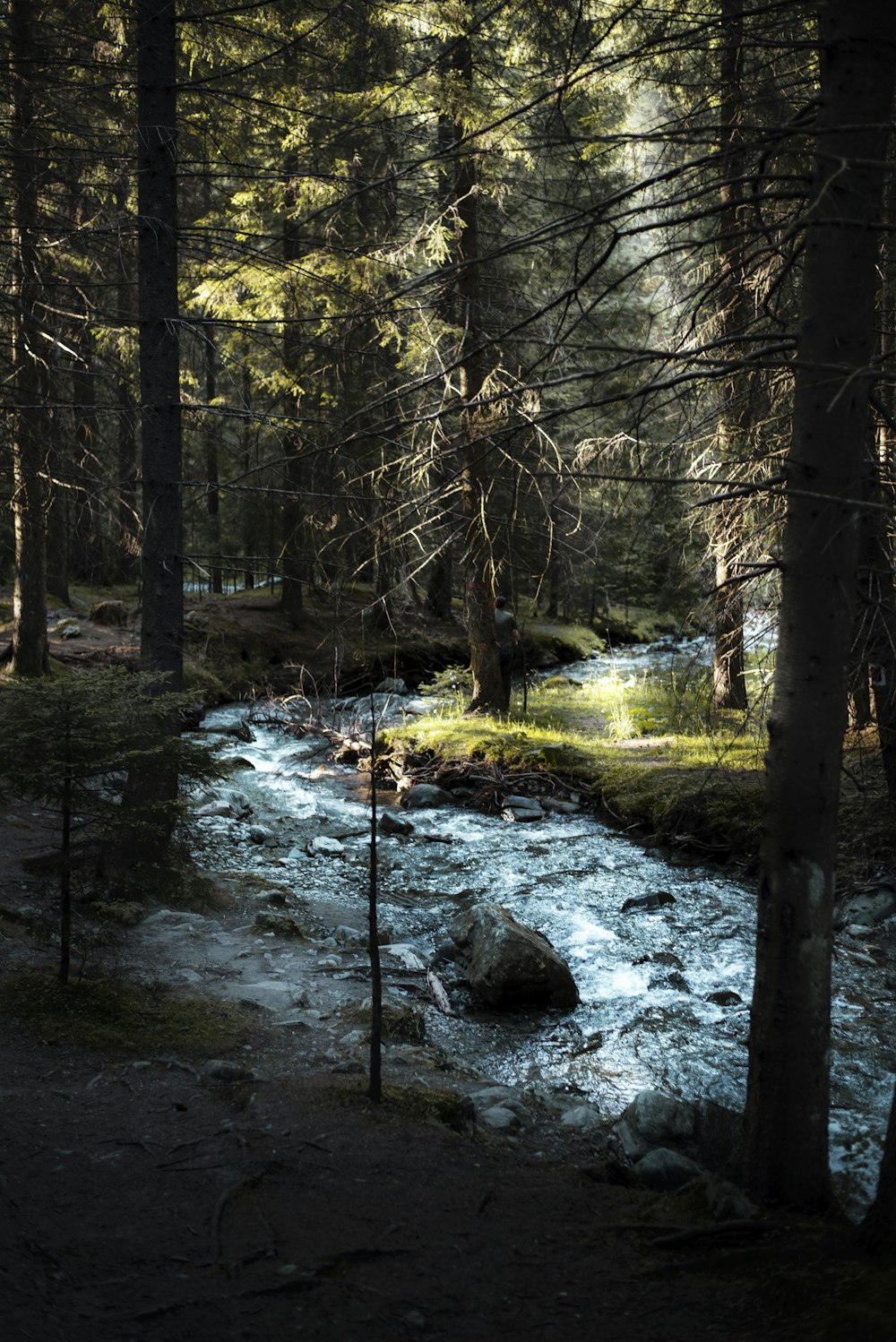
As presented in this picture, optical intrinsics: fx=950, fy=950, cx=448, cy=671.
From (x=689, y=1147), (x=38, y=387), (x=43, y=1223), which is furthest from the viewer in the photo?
(x=38, y=387)

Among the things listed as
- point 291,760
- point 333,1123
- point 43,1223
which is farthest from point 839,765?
point 291,760

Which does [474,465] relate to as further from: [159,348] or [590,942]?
[590,942]

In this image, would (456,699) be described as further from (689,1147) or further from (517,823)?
(689,1147)

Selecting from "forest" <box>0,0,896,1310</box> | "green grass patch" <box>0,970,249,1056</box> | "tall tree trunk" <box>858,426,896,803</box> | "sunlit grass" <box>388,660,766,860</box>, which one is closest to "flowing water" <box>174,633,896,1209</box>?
"sunlit grass" <box>388,660,766,860</box>

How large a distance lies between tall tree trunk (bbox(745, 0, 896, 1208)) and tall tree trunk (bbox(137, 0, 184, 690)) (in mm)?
4984

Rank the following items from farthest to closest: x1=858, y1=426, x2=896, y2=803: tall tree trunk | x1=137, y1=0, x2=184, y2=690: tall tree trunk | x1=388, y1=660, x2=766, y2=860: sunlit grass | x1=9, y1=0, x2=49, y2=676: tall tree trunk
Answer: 1. x1=388, y1=660, x2=766, y2=860: sunlit grass
2. x1=9, y1=0, x2=49, y2=676: tall tree trunk
3. x1=137, y1=0, x2=184, y2=690: tall tree trunk
4. x1=858, y1=426, x2=896, y2=803: tall tree trunk

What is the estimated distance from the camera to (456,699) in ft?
49.9

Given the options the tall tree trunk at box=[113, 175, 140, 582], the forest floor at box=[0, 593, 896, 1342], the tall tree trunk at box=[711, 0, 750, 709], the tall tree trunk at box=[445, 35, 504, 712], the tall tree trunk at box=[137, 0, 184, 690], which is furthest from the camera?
the tall tree trunk at box=[445, 35, 504, 712]

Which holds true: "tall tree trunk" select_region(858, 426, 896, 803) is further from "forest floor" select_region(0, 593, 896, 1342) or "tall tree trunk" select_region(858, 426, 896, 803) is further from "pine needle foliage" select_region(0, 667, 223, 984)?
"pine needle foliage" select_region(0, 667, 223, 984)

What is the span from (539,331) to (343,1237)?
20.4 ft

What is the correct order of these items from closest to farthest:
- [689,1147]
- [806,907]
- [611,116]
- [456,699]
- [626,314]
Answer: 1. [806,907]
2. [689,1147]
3. [611,116]
4. [456,699]
5. [626,314]

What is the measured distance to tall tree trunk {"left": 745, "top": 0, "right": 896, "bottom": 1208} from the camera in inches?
132

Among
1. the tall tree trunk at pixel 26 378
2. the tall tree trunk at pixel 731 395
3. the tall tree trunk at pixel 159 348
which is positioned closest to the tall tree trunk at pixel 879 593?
the tall tree trunk at pixel 731 395

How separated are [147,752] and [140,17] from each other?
5.77 meters
